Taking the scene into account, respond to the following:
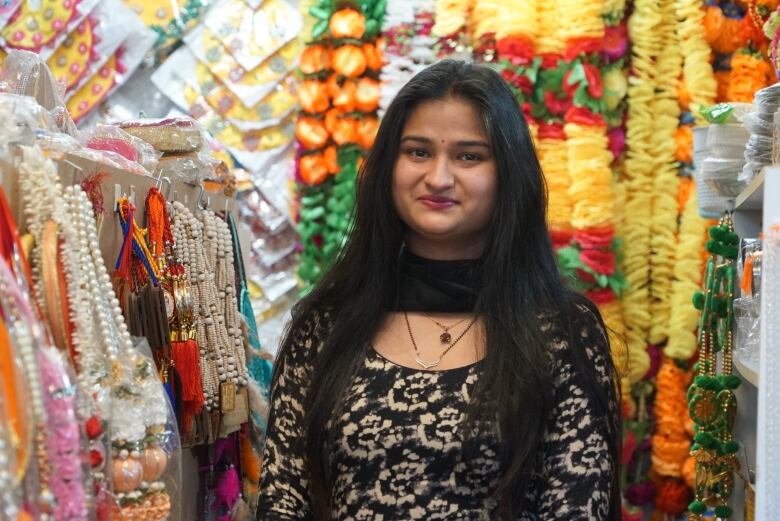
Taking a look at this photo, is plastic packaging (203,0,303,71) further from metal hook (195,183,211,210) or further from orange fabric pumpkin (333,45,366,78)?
metal hook (195,183,211,210)

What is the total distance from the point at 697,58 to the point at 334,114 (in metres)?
→ 1.24

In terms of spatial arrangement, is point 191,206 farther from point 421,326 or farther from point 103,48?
point 103,48

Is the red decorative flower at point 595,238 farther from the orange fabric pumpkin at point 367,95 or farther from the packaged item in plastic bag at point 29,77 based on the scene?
the packaged item in plastic bag at point 29,77

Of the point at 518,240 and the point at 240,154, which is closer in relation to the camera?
the point at 518,240

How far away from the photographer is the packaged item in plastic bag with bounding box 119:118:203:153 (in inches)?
90.7

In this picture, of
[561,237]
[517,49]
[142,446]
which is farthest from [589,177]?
[142,446]

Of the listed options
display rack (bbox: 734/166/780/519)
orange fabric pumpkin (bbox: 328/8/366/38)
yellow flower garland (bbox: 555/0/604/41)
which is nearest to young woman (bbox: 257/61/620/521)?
display rack (bbox: 734/166/780/519)

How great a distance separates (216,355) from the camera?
2.11 m

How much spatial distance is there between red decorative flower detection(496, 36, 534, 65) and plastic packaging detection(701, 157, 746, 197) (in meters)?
1.04

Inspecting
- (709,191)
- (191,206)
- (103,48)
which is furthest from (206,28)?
(709,191)

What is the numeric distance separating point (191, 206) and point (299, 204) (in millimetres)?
1537

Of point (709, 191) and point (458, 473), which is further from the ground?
point (709, 191)

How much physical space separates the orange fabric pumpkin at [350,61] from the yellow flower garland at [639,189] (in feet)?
3.02

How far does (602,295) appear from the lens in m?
3.34
